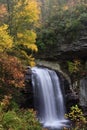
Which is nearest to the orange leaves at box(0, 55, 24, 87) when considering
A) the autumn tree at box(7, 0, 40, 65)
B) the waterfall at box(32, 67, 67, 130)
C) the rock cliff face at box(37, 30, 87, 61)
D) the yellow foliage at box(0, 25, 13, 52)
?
the yellow foliage at box(0, 25, 13, 52)

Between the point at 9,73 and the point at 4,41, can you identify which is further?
the point at 4,41

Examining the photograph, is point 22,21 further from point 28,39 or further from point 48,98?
point 48,98

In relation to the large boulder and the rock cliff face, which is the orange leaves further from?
the rock cliff face

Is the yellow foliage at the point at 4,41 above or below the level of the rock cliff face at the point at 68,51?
above

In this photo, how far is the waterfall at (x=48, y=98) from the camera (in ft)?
74.8

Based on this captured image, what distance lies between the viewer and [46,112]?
22984 millimetres

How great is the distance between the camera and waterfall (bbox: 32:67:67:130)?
2280cm

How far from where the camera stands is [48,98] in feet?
77.9

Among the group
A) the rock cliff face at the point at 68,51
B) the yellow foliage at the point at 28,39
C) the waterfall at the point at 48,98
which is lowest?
the waterfall at the point at 48,98

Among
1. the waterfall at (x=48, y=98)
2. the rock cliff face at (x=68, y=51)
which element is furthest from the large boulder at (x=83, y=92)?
the rock cliff face at (x=68, y=51)

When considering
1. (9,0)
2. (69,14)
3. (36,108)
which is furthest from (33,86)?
(69,14)

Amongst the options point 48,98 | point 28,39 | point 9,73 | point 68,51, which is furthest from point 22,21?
point 9,73

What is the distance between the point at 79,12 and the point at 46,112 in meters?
9.80

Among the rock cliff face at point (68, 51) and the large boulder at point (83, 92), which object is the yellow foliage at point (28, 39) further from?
the large boulder at point (83, 92)
